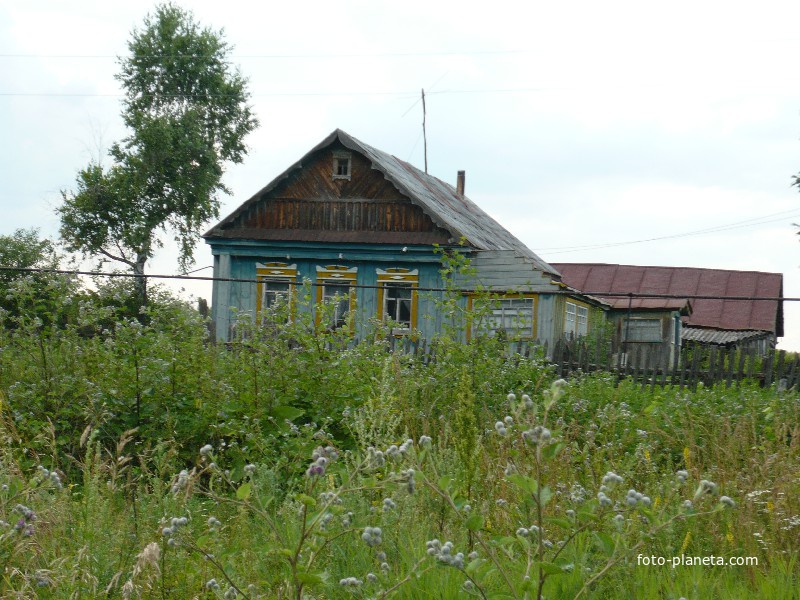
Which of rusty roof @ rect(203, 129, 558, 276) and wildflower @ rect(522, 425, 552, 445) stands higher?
rusty roof @ rect(203, 129, 558, 276)

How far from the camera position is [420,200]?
2219 cm

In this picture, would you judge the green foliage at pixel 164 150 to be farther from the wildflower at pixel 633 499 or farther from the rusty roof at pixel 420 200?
the wildflower at pixel 633 499

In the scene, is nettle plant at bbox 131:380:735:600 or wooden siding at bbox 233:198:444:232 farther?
wooden siding at bbox 233:198:444:232

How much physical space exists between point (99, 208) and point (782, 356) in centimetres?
2650

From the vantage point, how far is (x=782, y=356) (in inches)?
518

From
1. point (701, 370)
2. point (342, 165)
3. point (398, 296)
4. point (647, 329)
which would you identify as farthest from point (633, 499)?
point (647, 329)

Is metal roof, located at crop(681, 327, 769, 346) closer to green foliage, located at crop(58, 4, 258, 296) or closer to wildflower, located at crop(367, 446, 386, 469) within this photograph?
green foliage, located at crop(58, 4, 258, 296)

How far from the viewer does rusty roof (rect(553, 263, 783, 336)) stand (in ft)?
118

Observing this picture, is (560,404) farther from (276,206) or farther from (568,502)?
(276,206)

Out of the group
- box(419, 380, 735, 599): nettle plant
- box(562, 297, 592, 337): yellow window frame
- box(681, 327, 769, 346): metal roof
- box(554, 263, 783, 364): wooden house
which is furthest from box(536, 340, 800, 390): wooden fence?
box(554, 263, 783, 364): wooden house

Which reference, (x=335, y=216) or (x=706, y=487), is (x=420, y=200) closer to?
(x=335, y=216)

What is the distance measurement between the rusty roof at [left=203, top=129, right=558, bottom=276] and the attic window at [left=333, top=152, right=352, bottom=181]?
30 centimetres

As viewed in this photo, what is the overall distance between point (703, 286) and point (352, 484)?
35678 millimetres

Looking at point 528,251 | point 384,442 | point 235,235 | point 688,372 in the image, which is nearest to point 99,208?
point 235,235
